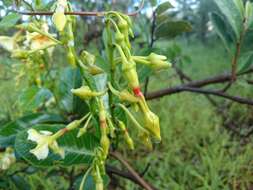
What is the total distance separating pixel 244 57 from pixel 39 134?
0.53 m

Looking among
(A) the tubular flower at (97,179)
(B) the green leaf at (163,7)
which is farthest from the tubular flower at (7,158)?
(B) the green leaf at (163,7)

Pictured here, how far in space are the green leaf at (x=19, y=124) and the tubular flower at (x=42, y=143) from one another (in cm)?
21

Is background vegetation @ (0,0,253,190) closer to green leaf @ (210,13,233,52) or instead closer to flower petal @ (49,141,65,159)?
green leaf @ (210,13,233,52)

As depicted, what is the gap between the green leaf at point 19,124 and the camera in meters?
0.81

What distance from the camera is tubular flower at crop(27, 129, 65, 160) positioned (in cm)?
60

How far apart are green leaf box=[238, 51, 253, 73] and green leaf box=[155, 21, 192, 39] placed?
0.16m

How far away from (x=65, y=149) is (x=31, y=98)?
304 millimetres

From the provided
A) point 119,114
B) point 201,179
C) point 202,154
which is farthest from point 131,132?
point 119,114

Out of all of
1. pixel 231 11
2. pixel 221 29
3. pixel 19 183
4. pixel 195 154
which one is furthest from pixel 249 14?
pixel 195 154

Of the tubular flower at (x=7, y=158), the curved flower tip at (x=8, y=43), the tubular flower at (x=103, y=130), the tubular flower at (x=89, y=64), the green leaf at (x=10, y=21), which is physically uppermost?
the green leaf at (x=10, y=21)

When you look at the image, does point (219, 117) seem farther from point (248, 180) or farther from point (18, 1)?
point (18, 1)

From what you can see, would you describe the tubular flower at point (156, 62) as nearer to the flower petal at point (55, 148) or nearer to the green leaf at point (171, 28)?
the flower petal at point (55, 148)

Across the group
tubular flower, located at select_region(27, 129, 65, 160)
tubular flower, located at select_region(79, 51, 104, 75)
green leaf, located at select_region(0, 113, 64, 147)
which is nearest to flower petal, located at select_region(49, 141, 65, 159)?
tubular flower, located at select_region(27, 129, 65, 160)

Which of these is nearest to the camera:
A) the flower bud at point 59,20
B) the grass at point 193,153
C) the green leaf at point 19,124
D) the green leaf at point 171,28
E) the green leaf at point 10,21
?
the flower bud at point 59,20
